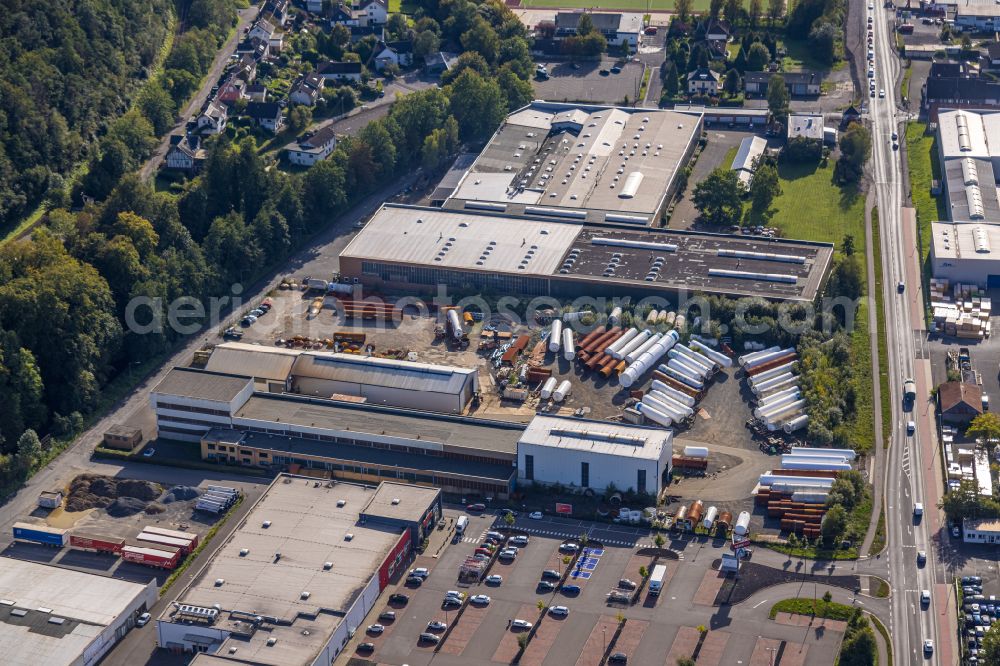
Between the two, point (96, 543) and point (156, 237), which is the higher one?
point (156, 237)

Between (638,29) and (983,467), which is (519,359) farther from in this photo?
(638,29)

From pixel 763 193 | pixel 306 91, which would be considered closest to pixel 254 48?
pixel 306 91

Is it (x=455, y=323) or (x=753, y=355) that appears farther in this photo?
(x=455, y=323)

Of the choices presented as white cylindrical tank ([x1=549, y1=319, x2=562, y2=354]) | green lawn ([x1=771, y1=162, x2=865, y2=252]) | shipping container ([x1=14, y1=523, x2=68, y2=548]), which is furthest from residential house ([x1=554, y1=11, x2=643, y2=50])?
shipping container ([x1=14, y1=523, x2=68, y2=548])

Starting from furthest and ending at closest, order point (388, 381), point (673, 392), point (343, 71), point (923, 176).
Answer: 1. point (343, 71)
2. point (923, 176)
3. point (388, 381)
4. point (673, 392)

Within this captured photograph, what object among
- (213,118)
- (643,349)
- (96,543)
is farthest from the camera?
(213,118)

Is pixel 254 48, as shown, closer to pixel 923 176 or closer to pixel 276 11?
pixel 276 11

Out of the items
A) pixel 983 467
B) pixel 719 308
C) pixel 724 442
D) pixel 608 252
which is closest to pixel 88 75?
pixel 608 252
